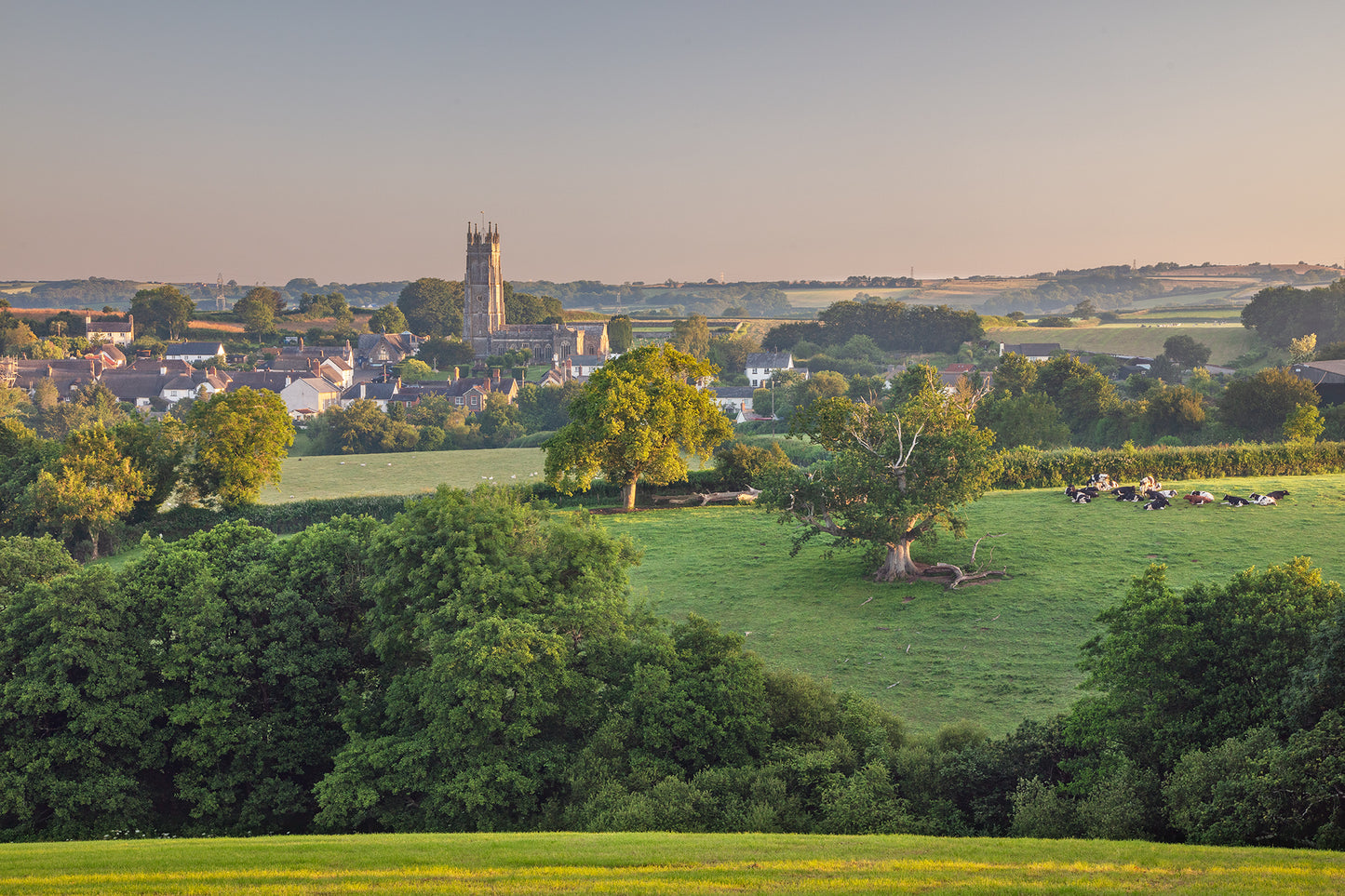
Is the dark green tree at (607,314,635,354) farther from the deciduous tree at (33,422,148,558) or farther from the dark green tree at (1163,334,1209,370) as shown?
the deciduous tree at (33,422,148,558)

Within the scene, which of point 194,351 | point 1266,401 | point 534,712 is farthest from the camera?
point 194,351

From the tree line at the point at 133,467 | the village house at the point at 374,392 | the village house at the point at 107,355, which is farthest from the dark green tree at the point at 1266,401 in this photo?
the village house at the point at 107,355

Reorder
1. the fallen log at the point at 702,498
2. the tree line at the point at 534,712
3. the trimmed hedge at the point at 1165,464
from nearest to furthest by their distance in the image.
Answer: the tree line at the point at 534,712 < the trimmed hedge at the point at 1165,464 < the fallen log at the point at 702,498

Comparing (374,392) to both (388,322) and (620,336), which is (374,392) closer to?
(388,322)

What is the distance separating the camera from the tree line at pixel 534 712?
14883mm

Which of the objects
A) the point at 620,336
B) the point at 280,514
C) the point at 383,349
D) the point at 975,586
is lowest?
the point at 280,514

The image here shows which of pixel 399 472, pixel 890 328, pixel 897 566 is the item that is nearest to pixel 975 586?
pixel 897 566

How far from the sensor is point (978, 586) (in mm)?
31734

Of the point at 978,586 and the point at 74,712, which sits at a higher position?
the point at 74,712

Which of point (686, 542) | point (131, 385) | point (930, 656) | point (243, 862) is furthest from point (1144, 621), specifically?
point (131, 385)

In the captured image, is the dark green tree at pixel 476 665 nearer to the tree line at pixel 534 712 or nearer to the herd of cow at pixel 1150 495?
the tree line at pixel 534 712

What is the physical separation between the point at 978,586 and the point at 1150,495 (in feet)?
44.7

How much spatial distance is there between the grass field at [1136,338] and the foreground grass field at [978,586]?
342 feet

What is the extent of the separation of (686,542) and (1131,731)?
25406 millimetres
